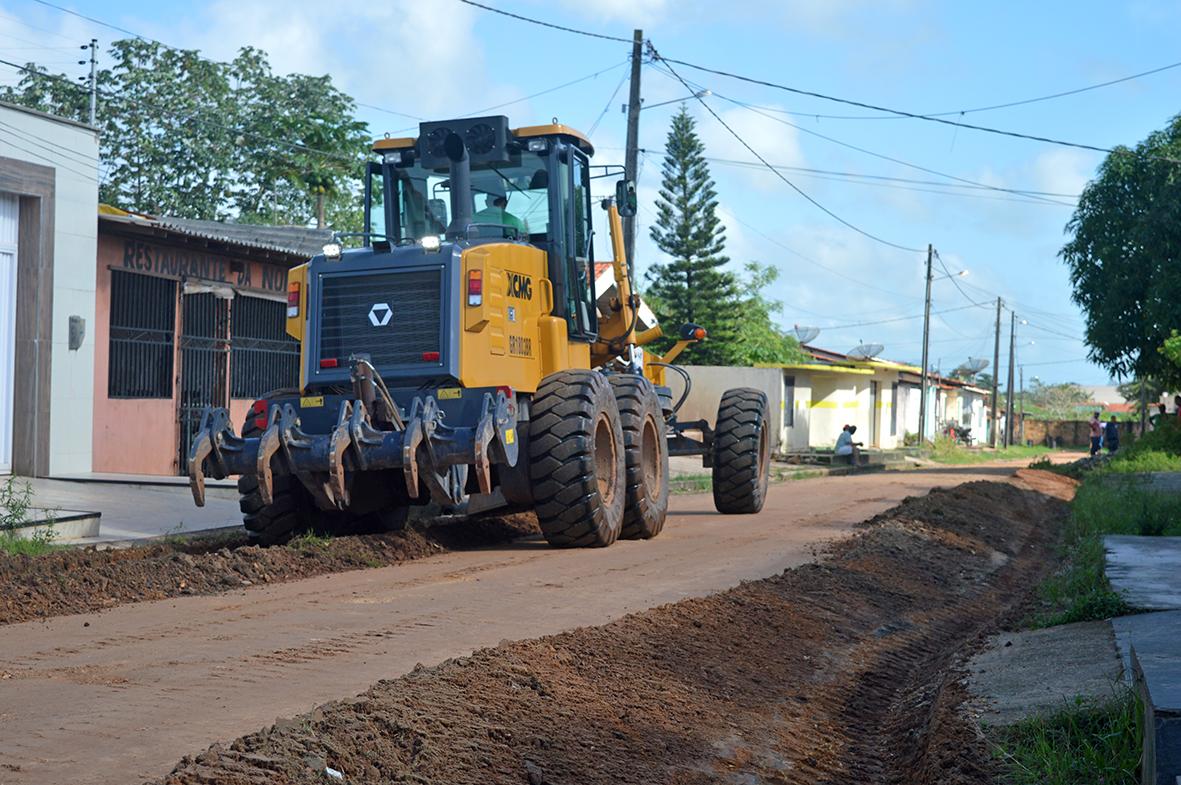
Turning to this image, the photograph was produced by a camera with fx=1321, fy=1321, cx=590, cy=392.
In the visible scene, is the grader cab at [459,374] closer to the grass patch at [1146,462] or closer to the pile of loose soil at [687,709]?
the pile of loose soil at [687,709]

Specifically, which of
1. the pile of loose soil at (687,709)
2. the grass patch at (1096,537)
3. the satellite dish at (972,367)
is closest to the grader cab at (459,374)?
the pile of loose soil at (687,709)

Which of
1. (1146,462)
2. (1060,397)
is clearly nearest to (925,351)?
(1146,462)

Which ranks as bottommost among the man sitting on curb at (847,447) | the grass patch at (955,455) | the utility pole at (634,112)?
the grass patch at (955,455)

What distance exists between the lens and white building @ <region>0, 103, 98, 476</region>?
1764 centimetres

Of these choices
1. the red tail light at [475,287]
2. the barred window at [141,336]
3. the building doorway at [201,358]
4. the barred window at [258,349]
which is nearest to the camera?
the red tail light at [475,287]

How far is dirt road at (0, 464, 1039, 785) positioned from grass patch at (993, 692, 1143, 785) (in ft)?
9.59

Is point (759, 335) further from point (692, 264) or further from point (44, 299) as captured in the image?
point (44, 299)

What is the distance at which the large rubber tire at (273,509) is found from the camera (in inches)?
472

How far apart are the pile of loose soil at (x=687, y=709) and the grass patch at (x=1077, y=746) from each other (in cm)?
16

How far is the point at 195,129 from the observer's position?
151 feet

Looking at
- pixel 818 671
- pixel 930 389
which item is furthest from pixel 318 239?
pixel 930 389

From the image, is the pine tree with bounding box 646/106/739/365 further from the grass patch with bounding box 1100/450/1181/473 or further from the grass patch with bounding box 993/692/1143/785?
the grass patch with bounding box 993/692/1143/785

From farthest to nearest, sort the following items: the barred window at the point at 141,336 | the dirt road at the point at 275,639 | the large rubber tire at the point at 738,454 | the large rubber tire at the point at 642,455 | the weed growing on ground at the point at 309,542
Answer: the barred window at the point at 141,336 → the large rubber tire at the point at 738,454 → the large rubber tire at the point at 642,455 → the weed growing on ground at the point at 309,542 → the dirt road at the point at 275,639

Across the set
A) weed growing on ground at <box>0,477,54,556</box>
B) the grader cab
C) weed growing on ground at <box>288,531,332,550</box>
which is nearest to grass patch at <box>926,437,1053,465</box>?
the grader cab
